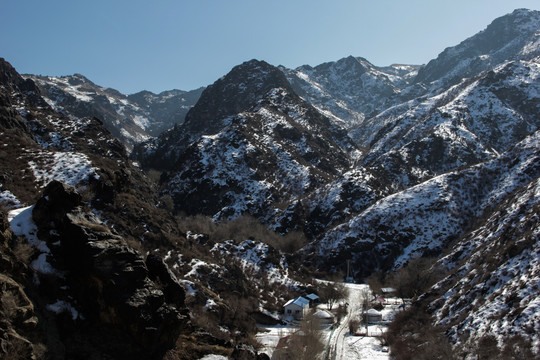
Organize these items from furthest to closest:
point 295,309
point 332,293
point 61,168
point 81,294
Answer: point 332,293 → point 295,309 → point 61,168 → point 81,294

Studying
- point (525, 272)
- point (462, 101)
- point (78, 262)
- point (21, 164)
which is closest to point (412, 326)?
point (525, 272)

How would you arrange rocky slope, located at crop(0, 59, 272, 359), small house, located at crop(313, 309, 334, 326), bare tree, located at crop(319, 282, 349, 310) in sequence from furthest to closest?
bare tree, located at crop(319, 282, 349, 310), small house, located at crop(313, 309, 334, 326), rocky slope, located at crop(0, 59, 272, 359)

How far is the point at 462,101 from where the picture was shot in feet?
595

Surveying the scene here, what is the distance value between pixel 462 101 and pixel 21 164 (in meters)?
182

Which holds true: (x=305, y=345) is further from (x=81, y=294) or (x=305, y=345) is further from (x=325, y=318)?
(x=325, y=318)

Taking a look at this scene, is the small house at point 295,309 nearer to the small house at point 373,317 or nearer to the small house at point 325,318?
the small house at point 325,318

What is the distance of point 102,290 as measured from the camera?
2305cm

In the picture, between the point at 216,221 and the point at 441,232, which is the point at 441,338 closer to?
the point at 441,232

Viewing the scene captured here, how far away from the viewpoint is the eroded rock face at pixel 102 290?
22719 mm

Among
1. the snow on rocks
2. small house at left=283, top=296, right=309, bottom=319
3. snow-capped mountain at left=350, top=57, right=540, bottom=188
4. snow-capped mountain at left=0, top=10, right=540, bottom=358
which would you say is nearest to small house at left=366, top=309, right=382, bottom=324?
snow-capped mountain at left=0, top=10, right=540, bottom=358

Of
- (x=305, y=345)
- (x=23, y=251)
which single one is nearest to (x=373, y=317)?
(x=305, y=345)

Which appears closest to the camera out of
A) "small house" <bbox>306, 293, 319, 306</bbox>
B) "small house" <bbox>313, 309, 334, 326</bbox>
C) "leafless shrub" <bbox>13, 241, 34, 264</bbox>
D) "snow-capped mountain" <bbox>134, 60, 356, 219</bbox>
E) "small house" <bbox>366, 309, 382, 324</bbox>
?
"leafless shrub" <bbox>13, 241, 34, 264</bbox>

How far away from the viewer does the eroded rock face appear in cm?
2272

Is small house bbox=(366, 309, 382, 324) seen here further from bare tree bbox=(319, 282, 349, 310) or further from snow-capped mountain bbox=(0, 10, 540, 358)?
bare tree bbox=(319, 282, 349, 310)
